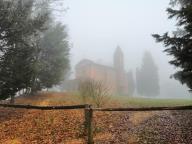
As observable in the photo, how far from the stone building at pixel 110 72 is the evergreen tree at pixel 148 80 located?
3.81 meters

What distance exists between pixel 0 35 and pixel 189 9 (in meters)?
12.9

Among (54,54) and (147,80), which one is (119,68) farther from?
(54,54)

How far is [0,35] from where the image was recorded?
776 inches

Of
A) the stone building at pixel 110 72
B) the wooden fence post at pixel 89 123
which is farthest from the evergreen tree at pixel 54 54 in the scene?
the stone building at pixel 110 72

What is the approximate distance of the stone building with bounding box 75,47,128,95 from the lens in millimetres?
78562

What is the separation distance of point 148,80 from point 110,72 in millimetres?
9998

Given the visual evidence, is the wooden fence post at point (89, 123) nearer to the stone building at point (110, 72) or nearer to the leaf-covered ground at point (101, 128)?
the leaf-covered ground at point (101, 128)

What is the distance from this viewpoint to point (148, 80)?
81562 millimetres

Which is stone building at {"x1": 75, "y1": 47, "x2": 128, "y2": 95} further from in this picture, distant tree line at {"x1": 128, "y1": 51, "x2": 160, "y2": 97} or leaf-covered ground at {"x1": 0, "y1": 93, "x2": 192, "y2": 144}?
leaf-covered ground at {"x1": 0, "y1": 93, "x2": 192, "y2": 144}

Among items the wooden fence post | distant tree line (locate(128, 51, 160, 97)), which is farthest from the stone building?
the wooden fence post

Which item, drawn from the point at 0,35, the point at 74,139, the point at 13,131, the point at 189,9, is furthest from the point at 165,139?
the point at 0,35

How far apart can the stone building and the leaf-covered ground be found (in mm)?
57599

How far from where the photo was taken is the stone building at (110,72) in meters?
78.6

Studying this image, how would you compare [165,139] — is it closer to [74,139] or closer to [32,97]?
[74,139]
